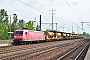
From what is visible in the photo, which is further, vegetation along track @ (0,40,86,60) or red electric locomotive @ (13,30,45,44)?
red electric locomotive @ (13,30,45,44)

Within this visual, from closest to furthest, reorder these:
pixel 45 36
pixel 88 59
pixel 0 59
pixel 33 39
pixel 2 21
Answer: pixel 88 59 < pixel 0 59 < pixel 33 39 < pixel 45 36 < pixel 2 21

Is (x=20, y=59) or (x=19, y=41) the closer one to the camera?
(x=20, y=59)

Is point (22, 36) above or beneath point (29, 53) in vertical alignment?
above

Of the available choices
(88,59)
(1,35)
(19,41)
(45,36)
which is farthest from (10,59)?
(1,35)

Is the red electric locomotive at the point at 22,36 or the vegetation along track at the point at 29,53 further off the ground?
the red electric locomotive at the point at 22,36

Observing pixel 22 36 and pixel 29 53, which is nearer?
pixel 29 53

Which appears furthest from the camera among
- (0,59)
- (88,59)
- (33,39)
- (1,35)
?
(1,35)

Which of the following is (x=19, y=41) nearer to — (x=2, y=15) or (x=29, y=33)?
(x=29, y=33)

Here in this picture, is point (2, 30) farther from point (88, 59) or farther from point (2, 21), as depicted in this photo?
point (88, 59)

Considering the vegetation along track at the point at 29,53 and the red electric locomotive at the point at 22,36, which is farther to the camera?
the red electric locomotive at the point at 22,36

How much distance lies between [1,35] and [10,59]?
257 feet

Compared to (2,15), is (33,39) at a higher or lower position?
lower

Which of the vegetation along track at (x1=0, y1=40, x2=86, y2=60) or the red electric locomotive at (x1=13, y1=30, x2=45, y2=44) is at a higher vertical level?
the red electric locomotive at (x1=13, y1=30, x2=45, y2=44)

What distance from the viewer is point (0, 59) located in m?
19.4
